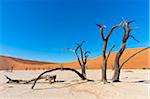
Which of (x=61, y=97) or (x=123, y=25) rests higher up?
(x=123, y=25)

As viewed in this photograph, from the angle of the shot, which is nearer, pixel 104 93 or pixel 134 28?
pixel 104 93

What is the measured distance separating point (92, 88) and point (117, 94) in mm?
1517

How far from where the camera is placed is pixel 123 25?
1196 cm

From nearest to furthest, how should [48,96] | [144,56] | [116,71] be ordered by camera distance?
[48,96] → [116,71] → [144,56]

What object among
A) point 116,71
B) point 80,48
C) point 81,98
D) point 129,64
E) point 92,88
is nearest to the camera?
point 81,98

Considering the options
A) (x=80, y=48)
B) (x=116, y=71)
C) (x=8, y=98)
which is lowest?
(x=8, y=98)

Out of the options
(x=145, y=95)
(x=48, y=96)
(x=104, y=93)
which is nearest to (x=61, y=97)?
(x=48, y=96)

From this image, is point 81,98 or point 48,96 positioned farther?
point 48,96

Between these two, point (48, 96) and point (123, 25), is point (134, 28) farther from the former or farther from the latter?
point (48, 96)

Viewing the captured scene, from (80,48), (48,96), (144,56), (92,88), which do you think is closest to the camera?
(48,96)

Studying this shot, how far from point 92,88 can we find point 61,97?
186cm

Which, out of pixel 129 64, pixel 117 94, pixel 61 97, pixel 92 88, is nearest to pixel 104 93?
pixel 117 94

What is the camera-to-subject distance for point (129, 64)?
3219 inches

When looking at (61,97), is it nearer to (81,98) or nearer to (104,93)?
(81,98)
